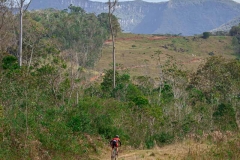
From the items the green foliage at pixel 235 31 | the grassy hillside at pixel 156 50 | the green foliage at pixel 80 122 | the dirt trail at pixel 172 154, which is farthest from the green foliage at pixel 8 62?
the green foliage at pixel 235 31

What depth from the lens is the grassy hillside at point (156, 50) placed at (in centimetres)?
5091

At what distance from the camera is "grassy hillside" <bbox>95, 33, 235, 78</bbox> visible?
50.9 meters

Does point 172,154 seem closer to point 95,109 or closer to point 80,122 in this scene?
point 80,122

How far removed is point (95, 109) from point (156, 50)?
42.4 meters

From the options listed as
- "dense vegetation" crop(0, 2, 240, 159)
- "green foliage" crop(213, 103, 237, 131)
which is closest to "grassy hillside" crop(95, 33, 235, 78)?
"dense vegetation" crop(0, 2, 240, 159)

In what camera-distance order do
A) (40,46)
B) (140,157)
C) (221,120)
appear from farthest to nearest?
1. (40,46)
2. (221,120)
3. (140,157)

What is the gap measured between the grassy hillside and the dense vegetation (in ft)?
71.1

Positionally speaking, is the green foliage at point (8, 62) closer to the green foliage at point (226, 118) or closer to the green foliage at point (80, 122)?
the green foliage at point (80, 122)

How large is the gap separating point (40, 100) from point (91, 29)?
3405cm

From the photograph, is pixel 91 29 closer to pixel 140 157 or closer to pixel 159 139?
pixel 159 139

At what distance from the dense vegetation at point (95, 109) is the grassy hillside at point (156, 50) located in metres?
21.7

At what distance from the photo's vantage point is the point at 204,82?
25.6 m

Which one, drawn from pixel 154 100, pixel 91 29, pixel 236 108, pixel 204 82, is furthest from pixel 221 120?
pixel 91 29

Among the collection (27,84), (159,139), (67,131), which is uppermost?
(27,84)
